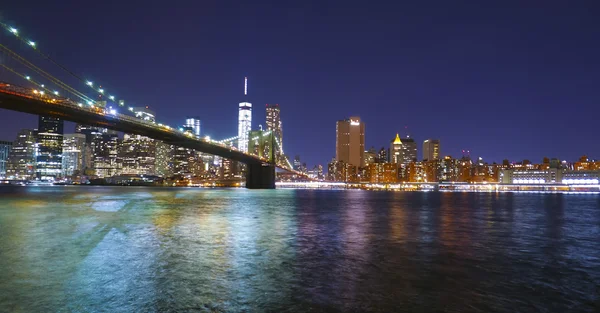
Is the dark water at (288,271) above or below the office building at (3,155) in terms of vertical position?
below

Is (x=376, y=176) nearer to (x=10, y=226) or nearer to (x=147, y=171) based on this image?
(x=147, y=171)

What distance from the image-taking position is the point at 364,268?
10.4 m

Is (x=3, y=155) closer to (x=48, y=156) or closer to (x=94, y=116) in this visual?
(x=48, y=156)

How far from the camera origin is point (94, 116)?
1943 inches

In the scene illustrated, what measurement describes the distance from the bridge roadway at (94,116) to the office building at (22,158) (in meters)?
118

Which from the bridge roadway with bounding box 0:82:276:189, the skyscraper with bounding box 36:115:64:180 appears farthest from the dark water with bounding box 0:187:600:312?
the skyscraper with bounding box 36:115:64:180

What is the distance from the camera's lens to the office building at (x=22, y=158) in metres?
162

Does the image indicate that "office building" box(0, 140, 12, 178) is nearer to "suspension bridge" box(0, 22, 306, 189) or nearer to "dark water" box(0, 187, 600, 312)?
"suspension bridge" box(0, 22, 306, 189)

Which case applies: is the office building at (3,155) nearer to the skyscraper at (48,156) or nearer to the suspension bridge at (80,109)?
the skyscraper at (48,156)

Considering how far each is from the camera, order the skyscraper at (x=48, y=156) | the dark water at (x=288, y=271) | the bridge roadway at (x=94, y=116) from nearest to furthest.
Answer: the dark water at (x=288, y=271), the bridge roadway at (x=94, y=116), the skyscraper at (x=48, y=156)

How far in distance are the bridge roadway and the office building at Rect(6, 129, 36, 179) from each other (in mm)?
118438

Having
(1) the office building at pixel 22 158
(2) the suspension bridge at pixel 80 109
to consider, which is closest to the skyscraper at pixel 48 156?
(1) the office building at pixel 22 158

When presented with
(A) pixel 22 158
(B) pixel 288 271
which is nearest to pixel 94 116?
(B) pixel 288 271

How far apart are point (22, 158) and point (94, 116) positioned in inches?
5518
